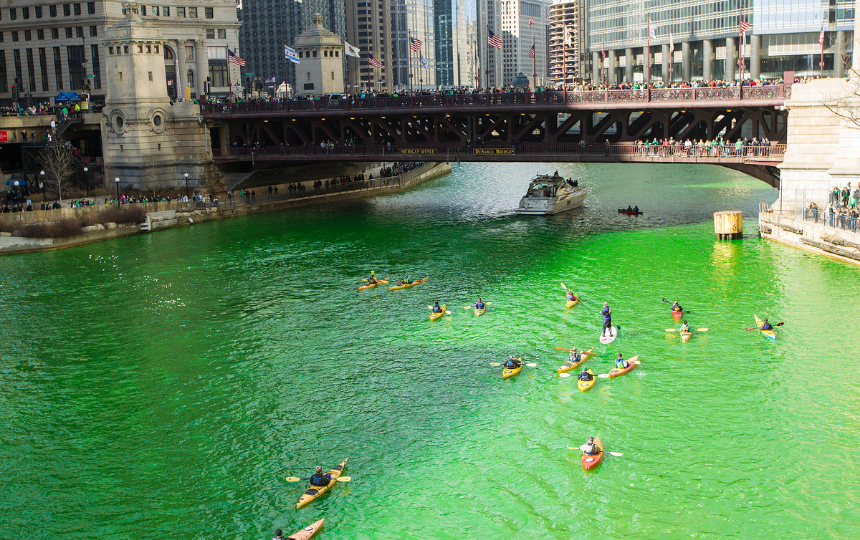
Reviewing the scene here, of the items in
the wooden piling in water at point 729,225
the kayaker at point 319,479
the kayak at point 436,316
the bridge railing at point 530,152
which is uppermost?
the bridge railing at point 530,152

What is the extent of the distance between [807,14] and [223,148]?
94.6 meters

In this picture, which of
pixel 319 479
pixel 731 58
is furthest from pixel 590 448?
pixel 731 58

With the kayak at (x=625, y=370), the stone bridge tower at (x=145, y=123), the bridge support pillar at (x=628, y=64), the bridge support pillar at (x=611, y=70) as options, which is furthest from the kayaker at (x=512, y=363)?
the bridge support pillar at (x=611, y=70)

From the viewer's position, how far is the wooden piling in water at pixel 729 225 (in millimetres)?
62500

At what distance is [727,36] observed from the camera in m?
151

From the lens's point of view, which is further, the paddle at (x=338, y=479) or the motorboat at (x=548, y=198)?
the motorboat at (x=548, y=198)

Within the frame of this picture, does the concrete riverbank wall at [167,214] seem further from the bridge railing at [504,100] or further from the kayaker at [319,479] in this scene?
the kayaker at [319,479]

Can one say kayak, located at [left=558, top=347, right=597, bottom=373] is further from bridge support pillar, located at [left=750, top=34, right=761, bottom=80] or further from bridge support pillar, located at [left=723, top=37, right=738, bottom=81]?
bridge support pillar, located at [left=723, top=37, right=738, bottom=81]

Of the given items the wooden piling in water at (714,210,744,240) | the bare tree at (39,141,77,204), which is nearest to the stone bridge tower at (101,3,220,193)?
the bare tree at (39,141,77,204)

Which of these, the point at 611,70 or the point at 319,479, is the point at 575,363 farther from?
the point at 611,70

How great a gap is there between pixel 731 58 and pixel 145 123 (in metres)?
102

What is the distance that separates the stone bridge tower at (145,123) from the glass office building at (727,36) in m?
56.1

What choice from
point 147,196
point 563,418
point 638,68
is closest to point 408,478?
point 563,418

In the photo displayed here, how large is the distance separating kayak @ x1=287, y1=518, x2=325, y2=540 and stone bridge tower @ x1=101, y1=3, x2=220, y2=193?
65.7 m
